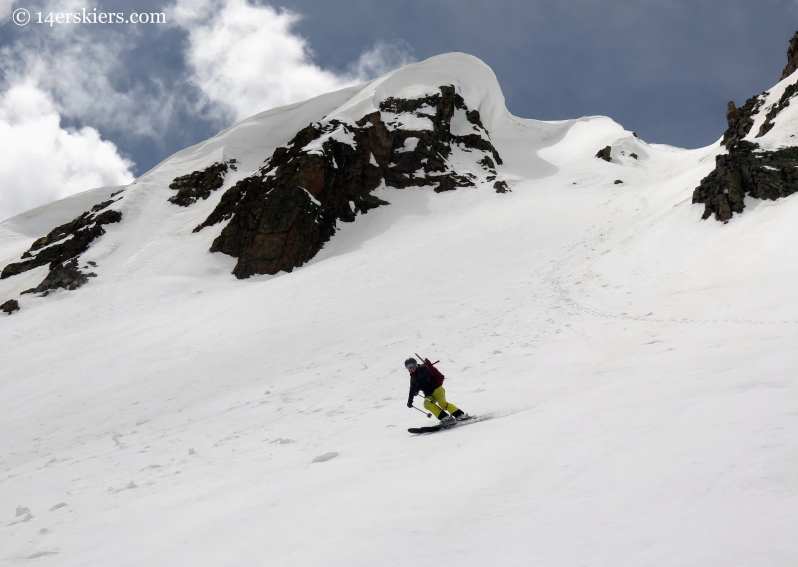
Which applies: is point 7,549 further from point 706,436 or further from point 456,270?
point 456,270

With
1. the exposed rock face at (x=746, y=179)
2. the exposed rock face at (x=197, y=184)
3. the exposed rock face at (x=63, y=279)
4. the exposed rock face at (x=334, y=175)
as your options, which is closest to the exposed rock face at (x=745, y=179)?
the exposed rock face at (x=746, y=179)

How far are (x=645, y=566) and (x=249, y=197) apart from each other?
36.0 metres

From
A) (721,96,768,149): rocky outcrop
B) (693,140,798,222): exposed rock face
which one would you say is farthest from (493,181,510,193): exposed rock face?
(693,140,798,222): exposed rock face

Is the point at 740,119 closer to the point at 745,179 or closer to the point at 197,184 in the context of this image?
the point at 745,179

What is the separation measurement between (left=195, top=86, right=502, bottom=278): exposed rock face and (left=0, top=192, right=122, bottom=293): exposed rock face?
24.7 ft

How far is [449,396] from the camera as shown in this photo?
31.5 feet

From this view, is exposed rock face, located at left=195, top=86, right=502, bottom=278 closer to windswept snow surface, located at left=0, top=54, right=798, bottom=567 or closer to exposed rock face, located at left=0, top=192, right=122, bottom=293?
windswept snow surface, located at left=0, top=54, right=798, bottom=567

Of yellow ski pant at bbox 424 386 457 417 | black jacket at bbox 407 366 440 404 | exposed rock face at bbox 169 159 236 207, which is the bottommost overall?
yellow ski pant at bbox 424 386 457 417

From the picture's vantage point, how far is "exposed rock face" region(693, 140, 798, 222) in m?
16.4

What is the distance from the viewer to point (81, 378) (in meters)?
16.2

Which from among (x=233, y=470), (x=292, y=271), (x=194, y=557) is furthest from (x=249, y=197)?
(x=194, y=557)

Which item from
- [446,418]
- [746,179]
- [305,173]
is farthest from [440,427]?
[305,173]

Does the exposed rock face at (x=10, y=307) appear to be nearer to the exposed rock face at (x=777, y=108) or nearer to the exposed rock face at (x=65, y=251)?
the exposed rock face at (x=65, y=251)

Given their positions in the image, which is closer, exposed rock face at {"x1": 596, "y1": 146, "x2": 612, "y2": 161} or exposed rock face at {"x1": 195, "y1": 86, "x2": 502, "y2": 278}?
exposed rock face at {"x1": 195, "y1": 86, "x2": 502, "y2": 278}
